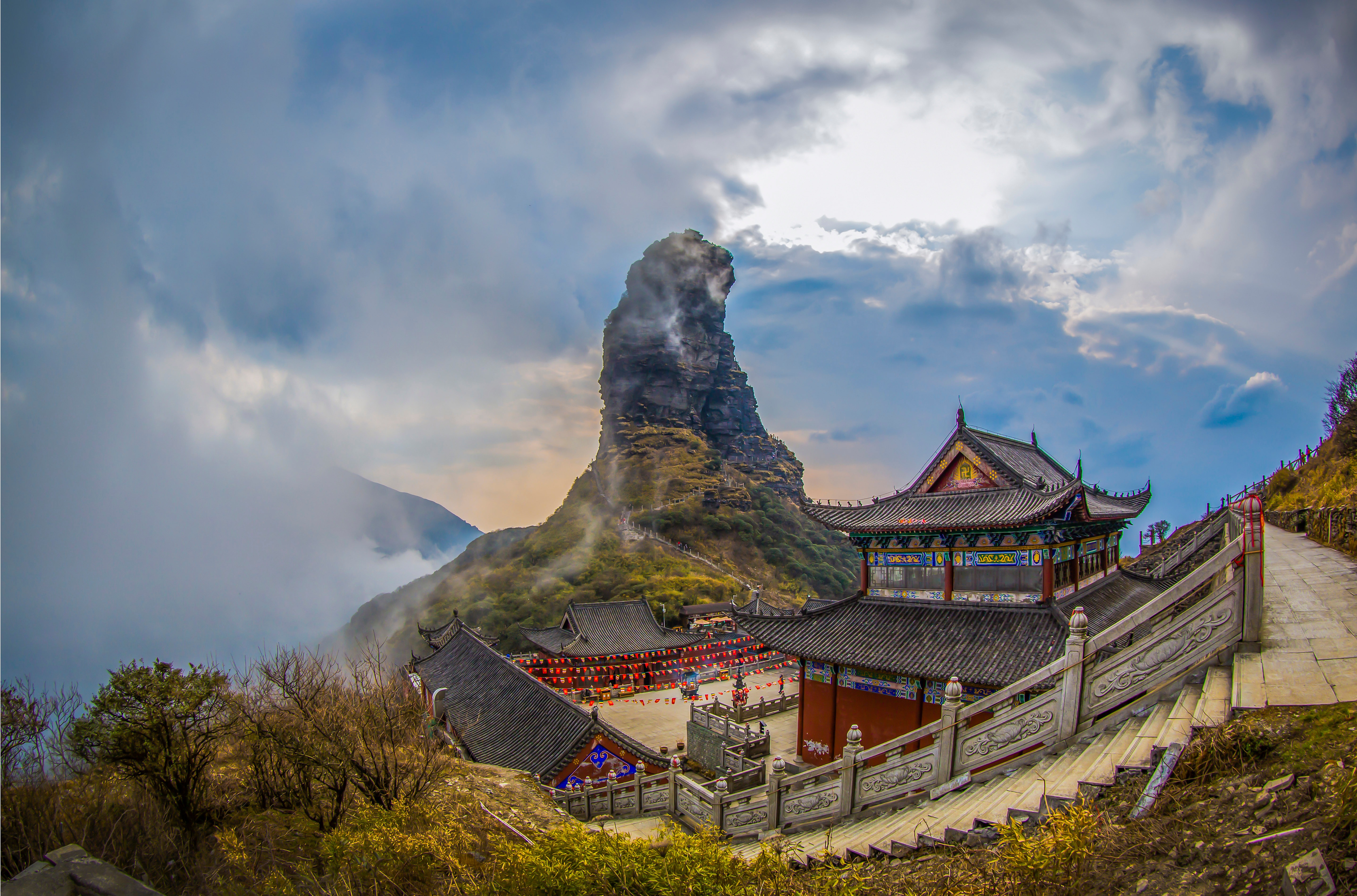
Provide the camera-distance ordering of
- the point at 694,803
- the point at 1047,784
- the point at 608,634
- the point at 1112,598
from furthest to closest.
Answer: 1. the point at 608,634
2. the point at 1112,598
3. the point at 694,803
4. the point at 1047,784

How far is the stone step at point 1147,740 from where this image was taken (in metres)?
5.72

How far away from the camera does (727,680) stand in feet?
124

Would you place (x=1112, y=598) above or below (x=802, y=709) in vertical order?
above

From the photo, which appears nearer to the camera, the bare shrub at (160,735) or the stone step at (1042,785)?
the stone step at (1042,785)

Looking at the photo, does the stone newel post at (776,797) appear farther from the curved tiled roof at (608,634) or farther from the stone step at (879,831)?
the curved tiled roof at (608,634)

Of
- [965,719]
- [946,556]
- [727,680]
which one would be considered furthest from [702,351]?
[965,719]

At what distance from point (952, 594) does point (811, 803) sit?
950 centimetres

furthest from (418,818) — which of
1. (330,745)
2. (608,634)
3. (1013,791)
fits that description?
(608,634)

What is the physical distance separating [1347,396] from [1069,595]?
3104cm

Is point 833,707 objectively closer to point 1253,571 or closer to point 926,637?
point 926,637

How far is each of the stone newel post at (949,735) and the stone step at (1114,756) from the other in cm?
160

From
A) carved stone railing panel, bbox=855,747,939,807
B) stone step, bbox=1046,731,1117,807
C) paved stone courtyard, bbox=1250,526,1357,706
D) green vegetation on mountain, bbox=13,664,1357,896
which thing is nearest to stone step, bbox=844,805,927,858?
carved stone railing panel, bbox=855,747,939,807

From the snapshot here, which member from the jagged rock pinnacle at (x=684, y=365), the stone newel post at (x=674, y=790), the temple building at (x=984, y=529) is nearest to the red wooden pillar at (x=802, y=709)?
the temple building at (x=984, y=529)

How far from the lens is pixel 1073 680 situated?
23.1ft
